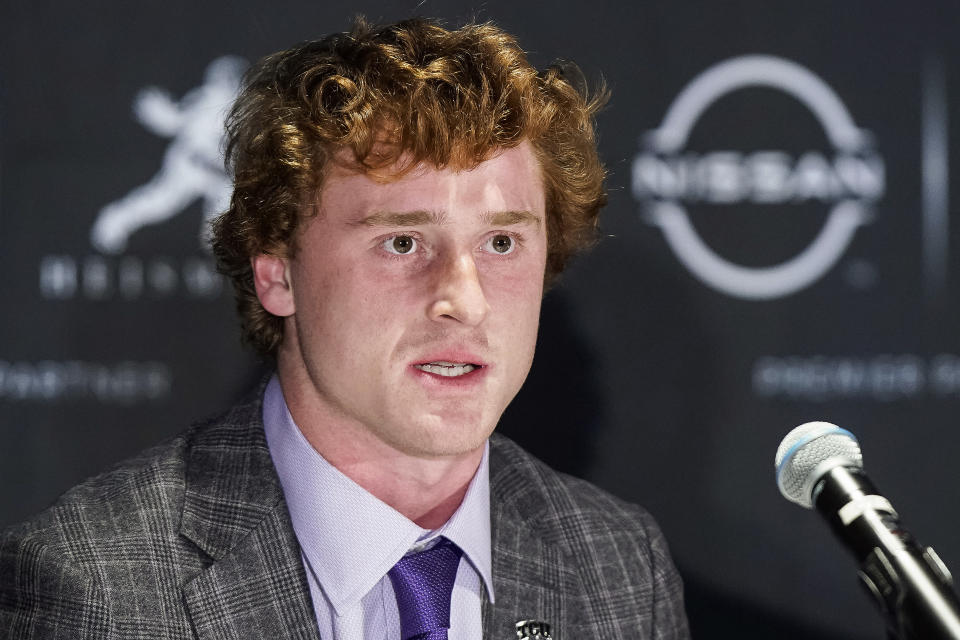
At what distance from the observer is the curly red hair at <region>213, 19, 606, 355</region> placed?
197cm

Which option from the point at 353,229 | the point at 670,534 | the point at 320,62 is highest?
the point at 320,62

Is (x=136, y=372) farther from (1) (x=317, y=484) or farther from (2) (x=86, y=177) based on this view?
(1) (x=317, y=484)

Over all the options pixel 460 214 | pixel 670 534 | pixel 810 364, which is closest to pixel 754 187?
pixel 810 364

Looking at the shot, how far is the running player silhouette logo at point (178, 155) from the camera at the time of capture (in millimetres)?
2633

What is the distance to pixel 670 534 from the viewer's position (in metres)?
2.78

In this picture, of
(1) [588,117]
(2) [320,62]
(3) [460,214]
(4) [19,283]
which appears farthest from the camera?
(4) [19,283]

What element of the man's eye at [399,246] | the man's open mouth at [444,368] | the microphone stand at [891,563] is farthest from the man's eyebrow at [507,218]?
the microphone stand at [891,563]

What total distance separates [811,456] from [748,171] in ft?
4.79

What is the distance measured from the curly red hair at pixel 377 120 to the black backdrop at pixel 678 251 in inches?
15.4

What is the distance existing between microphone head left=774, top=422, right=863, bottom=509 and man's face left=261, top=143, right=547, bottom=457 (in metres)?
0.66

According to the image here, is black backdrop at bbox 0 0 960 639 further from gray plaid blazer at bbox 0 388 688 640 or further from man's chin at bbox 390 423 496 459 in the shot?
man's chin at bbox 390 423 496 459

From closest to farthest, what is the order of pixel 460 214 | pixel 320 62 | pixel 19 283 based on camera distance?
pixel 460 214 → pixel 320 62 → pixel 19 283

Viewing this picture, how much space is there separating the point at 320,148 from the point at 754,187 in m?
1.13

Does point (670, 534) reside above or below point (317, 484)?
below
